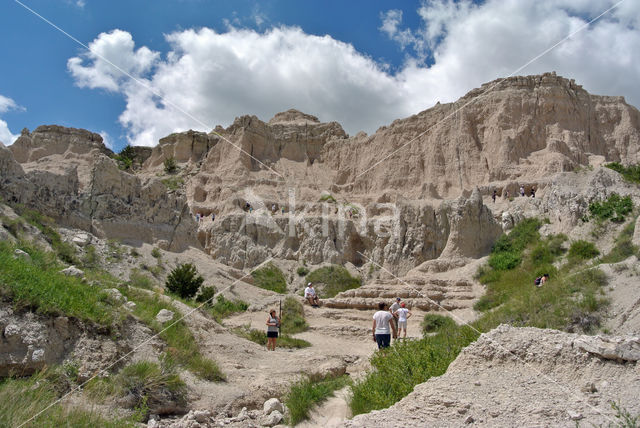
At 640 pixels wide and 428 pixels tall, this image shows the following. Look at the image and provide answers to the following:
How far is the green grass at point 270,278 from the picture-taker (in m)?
29.0

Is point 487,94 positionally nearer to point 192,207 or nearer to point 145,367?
point 192,207

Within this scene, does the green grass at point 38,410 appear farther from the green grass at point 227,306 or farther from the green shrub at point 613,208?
the green shrub at point 613,208

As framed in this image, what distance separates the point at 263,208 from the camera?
38531 millimetres

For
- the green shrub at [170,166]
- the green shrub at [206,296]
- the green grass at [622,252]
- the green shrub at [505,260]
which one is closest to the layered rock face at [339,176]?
the green shrub at [170,166]

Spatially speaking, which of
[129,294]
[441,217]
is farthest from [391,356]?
[441,217]

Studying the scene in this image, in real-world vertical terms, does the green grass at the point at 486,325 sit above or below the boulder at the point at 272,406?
above

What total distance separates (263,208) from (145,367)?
31717 mm

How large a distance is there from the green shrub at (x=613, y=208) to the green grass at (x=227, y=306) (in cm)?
1523

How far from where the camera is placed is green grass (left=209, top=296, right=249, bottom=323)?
56.7ft

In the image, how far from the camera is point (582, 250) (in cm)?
1870

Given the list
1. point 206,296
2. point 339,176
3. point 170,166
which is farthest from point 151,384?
point 170,166

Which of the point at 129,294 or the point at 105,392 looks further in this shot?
the point at 129,294

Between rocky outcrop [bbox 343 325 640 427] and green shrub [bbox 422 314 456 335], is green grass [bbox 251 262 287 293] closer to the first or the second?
Result: green shrub [bbox 422 314 456 335]

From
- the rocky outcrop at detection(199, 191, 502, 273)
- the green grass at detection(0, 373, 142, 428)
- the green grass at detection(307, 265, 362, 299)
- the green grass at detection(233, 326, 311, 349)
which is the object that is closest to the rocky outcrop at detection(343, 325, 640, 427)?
the green grass at detection(0, 373, 142, 428)
